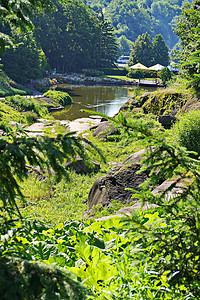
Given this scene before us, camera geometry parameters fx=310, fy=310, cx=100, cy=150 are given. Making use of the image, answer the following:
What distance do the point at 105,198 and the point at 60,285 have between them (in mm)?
3734

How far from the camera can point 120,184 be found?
5129 mm

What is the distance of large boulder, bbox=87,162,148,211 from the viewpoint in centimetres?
499

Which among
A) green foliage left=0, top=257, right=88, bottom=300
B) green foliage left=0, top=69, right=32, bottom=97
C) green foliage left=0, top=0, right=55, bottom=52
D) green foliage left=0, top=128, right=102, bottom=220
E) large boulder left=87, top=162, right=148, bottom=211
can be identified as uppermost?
green foliage left=0, top=0, right=55, bottom=52

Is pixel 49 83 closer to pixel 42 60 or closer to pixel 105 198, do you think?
pixel 42 60

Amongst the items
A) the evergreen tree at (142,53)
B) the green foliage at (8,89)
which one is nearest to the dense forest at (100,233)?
the green foliage at (8,89)

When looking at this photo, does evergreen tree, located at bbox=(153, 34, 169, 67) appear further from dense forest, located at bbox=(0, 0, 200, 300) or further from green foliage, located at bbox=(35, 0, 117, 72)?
dense forest, located at bbox=(0, 0, 200, 300)

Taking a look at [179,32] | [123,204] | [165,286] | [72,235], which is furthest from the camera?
[179,32]

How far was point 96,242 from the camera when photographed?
272 cm

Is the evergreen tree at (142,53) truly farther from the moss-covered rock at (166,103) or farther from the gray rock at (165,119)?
the gray rock at (165,119)

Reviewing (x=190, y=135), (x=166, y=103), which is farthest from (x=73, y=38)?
(x=190, y=135)

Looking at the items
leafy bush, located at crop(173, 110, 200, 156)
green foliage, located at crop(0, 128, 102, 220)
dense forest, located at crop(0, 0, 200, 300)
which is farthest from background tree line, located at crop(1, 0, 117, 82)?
green foliage, located at crop(0, 128, 102, 220)

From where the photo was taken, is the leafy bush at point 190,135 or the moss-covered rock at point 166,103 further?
the moss-covered rock at point 166,103

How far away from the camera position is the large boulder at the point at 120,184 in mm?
4992

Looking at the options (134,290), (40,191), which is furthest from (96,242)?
(40,191)
